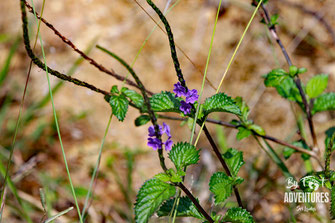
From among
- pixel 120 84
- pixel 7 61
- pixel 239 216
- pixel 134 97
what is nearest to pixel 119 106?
pixel 134 97

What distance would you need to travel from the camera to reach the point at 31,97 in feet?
7.97

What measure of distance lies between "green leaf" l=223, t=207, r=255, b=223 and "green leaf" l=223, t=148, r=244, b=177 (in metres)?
0.13

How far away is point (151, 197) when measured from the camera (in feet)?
3.09

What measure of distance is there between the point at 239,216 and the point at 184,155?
9.3 inches

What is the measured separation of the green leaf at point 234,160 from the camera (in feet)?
3.88

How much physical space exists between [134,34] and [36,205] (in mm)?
1257

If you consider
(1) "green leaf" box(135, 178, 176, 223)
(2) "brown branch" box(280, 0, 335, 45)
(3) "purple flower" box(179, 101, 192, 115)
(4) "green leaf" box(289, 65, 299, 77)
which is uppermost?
(2) "brown branch" box(280, 0, 335, 45)

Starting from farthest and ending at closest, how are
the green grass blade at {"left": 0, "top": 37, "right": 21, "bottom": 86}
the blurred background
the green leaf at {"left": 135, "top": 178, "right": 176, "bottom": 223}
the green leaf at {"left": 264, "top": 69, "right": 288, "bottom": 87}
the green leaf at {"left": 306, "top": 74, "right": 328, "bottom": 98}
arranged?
1. the green grass blade at {"left": 0, "top": 37, "right": 21, "bottom": 86}
2. the blurred background
3. the green leaf at {"left": 306, "top": 74, "right": 328, "bottom": 98}
4. the green leaf at {"left": 264, "top": 69, "right": 288, "bottom": 87}
5. the green leaf at {"left": 135, "top": 178, "right": 176, "bottom": 223}

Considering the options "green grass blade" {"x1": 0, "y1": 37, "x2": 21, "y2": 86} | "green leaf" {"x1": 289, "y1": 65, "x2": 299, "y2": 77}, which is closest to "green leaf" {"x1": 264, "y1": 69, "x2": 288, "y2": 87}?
"green leaf" {"x1": 289, "y1": 65, "x2": 299, "y2": 77}

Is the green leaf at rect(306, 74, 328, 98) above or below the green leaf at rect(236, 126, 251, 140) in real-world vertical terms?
above

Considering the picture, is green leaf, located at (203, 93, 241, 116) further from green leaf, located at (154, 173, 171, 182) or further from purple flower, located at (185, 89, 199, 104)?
green leaf, located at (154, 173, 171, 182)

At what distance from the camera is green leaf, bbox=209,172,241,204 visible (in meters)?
1.05

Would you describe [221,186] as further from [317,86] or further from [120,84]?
[120,84]

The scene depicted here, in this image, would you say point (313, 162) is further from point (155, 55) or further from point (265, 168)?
point (155, 55)
